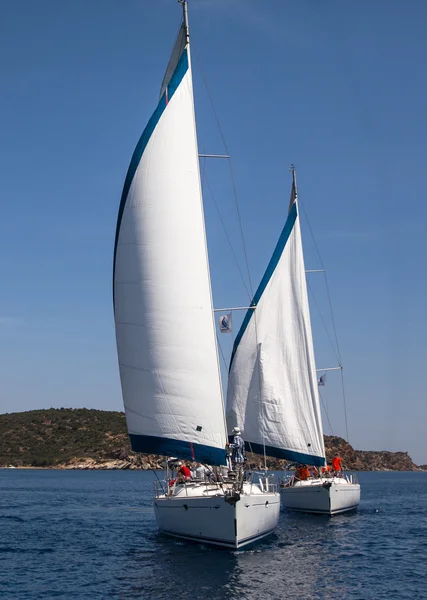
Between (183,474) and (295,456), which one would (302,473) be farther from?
(183,474)

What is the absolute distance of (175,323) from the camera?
26812mm

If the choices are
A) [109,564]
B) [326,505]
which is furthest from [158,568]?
[326,505]

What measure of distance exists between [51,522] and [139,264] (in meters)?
15.9

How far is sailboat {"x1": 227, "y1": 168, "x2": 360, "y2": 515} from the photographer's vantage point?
41125 millimetres

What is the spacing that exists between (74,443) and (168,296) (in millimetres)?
92334

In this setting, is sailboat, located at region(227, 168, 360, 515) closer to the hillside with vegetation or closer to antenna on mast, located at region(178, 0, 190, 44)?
antenna on mast, located at region(178, 0, 190, 44)

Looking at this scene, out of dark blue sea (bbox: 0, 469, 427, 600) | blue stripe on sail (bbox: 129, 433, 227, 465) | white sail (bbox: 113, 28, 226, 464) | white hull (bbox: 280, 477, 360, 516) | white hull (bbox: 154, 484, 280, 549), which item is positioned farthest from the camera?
white hull (bbox: 280, 477, 360, 516)

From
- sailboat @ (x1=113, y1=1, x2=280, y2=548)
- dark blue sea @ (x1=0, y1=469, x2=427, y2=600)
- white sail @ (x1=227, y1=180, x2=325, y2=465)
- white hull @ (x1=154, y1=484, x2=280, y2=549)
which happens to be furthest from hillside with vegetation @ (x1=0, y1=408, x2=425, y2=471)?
sailboat @ (x1=113, y1=1, x2=280, y2=548)

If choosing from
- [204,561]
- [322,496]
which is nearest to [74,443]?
[322,496]

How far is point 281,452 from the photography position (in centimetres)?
4138

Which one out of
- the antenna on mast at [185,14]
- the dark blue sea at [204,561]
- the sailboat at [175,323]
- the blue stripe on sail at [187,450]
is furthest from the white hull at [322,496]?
the antenna on mast at [185,14]

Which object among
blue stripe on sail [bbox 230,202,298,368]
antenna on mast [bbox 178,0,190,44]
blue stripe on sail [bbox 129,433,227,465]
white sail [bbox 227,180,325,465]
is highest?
antenna on mast [bbox 178,0,190,44]

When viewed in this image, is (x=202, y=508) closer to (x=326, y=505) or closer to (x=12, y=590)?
(x=12, y=590)

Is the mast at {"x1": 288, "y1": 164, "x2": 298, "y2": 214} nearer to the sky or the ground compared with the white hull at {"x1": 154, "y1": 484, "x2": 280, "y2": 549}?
nearer to the sky
